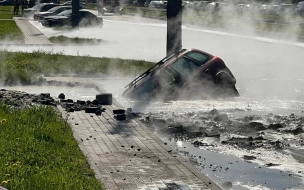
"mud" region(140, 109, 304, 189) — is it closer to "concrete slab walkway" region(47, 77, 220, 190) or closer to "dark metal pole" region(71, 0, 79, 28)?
"concrete slab walkway" region(47, 77, 220, 190)

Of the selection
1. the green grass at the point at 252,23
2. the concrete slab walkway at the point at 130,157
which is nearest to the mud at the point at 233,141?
A: the concrete slab walkway at the point at 130,157

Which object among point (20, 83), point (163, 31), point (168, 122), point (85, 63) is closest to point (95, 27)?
point (163, 31)

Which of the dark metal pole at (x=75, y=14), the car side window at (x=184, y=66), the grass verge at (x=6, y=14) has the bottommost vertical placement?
the grass verge at (x=6, y=14)

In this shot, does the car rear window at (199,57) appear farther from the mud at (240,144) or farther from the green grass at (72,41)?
the green grass at (72,41)

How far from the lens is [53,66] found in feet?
74.3

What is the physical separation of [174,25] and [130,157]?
13.3 metres

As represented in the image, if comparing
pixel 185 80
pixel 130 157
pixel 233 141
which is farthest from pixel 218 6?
pixel 130 157

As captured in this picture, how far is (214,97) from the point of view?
1725cm

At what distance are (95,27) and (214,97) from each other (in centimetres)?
3437

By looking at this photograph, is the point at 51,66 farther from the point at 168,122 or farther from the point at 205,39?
the point at 205,39

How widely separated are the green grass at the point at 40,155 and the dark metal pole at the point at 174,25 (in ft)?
34.4

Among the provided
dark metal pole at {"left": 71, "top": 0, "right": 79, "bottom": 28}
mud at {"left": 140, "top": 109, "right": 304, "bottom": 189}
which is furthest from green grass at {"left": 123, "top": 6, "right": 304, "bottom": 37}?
mud at {"left": 140, "top": 109, "right": 304, "bottom": 189}

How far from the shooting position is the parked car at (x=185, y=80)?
1664cm

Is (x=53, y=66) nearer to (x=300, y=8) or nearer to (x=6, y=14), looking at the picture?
(x=300, y=8)
